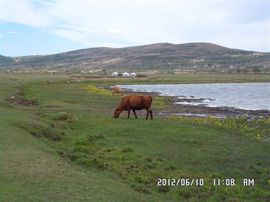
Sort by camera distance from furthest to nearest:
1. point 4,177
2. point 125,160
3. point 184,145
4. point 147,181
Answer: point 184,145 → point 125,160 → point 147,181 → point 4,177

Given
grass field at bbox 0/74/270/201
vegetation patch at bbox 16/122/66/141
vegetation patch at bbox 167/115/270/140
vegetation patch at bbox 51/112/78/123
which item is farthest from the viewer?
vegetation patch at bbox 51/112/78/123

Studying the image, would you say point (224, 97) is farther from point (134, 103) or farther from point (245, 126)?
point (245, 126)

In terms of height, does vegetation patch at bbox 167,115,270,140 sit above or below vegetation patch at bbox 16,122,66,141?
below

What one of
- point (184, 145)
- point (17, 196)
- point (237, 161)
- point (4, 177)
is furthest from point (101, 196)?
point (184, 145)

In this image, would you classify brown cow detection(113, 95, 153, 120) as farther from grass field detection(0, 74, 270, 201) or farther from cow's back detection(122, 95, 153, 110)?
grass field detection(0, 74, 270, 201)

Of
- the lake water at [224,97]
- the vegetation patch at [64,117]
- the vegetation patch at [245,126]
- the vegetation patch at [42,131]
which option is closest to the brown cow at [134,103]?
the vegetation patch at [245,126]

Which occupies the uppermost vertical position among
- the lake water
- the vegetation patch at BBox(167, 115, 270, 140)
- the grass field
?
the grass field

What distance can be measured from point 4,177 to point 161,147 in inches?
401

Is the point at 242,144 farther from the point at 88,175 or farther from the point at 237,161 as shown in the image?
the point at 88,175

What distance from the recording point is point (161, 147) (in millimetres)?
22953

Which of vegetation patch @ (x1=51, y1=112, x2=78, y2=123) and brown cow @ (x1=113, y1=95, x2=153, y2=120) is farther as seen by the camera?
brown cow @ (x1=113, y1=95, x2=153, y2=120)

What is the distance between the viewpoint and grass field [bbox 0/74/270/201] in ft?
46.5

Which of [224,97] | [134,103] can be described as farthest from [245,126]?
[224,97]

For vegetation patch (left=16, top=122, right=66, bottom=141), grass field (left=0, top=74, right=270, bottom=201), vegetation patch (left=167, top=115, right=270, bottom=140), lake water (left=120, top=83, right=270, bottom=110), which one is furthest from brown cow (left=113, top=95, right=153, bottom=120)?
lake water (left=120, top=83, right=270, bottom=110)
